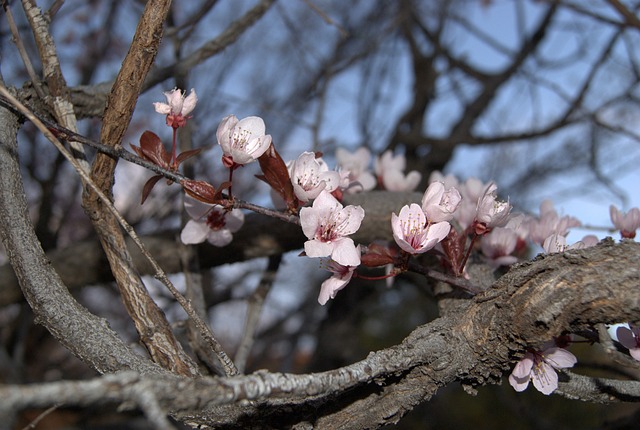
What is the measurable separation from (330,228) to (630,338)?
2.25ft

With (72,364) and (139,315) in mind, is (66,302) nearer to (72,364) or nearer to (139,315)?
(139,315)

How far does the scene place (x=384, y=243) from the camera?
1.66 m

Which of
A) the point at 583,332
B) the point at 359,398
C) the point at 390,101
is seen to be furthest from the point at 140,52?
the point at 390,101

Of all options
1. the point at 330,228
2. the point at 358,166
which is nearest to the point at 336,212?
the point at 330,228

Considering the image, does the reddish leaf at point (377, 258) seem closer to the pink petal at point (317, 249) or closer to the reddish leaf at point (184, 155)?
the pink petal at point (317, 249)

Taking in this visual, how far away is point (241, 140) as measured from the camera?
3.94 ft

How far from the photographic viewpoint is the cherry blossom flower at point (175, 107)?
120 centimetres

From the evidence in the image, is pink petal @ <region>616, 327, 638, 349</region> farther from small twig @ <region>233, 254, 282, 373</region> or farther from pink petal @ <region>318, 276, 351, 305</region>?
small twig @ <region>233, 254, 282, 373</region>

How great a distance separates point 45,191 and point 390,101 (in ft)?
8.38

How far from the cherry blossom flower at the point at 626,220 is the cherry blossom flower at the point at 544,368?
1.54 ft

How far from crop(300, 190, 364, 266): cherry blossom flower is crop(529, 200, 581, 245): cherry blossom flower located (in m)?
0.62

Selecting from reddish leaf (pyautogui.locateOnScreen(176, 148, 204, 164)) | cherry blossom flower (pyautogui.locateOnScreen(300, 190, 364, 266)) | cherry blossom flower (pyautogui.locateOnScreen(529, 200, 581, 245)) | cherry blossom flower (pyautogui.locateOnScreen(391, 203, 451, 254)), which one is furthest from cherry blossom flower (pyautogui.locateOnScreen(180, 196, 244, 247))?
cherry blossom flower (pyautogui.locateOnScreen(529, 200, 581, 245))

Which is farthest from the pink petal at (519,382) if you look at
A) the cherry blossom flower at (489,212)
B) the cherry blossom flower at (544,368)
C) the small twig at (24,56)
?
the small twig at (24,56)

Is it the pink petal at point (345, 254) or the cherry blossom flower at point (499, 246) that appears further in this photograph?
the cherry blossom flower at point (499, 246)
